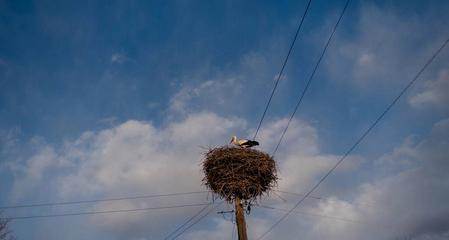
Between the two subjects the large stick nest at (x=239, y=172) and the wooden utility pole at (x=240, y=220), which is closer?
the wooden utility pole at (x=240, y=220)

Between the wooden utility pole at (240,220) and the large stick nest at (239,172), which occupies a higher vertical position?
the large stick nest at (239,172)

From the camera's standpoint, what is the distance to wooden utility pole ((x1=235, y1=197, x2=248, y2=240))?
11172mm

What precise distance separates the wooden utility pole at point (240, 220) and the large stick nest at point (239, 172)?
554mm

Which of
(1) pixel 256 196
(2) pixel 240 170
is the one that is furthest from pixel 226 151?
(1) pixel 256 196

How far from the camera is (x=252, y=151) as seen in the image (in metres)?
13.7

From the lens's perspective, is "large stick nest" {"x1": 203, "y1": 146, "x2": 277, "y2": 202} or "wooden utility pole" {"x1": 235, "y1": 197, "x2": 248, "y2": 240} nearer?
"wooden utility pole" {"x1": 235, "y1": 197, "x2": 248, "y2": 240}

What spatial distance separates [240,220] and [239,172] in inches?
76.8

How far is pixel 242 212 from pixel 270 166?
235cm

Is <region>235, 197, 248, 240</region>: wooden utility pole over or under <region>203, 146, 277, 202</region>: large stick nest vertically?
under

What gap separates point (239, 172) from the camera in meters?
13.0

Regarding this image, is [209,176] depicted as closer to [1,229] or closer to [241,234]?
[241,234]

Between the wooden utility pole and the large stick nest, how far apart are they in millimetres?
554

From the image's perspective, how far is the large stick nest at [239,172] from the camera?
1283 cm

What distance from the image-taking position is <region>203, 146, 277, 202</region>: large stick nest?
42.1ft
